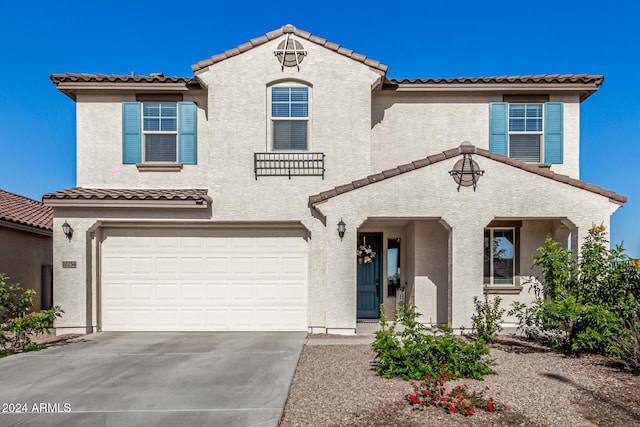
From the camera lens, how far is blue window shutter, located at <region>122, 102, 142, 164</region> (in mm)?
10898

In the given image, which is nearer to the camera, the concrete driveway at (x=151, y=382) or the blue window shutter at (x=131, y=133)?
the concrete driveway at (x=151, y=382)

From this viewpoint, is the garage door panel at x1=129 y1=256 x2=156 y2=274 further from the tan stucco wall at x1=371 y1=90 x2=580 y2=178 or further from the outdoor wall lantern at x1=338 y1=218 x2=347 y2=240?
the tan stucco wall at x1=371 y1=90 x2=580 y2=178

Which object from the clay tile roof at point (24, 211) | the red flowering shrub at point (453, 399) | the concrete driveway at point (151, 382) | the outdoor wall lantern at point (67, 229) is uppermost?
the clay tile roof at point (24, 211)

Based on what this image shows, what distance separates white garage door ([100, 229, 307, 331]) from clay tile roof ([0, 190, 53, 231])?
382 centimetres

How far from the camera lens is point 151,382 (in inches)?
249

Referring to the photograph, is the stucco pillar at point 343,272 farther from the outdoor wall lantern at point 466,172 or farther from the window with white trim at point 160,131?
the window with white trim at point 160,131

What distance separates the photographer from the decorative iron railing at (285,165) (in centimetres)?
1040

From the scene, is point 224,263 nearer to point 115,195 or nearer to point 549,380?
point 115,195

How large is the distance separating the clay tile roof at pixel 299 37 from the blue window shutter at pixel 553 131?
4.58 metres

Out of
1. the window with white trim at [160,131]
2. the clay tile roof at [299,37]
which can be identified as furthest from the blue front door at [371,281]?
the window with white trim at [160,131]

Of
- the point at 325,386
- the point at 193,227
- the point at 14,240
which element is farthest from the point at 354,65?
the point at 14,240

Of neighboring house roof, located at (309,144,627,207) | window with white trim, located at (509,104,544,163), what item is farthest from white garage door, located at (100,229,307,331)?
window with white trim, located at (509,104,544,163)

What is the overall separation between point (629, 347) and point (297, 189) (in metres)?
7.20

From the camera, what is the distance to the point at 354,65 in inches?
411
